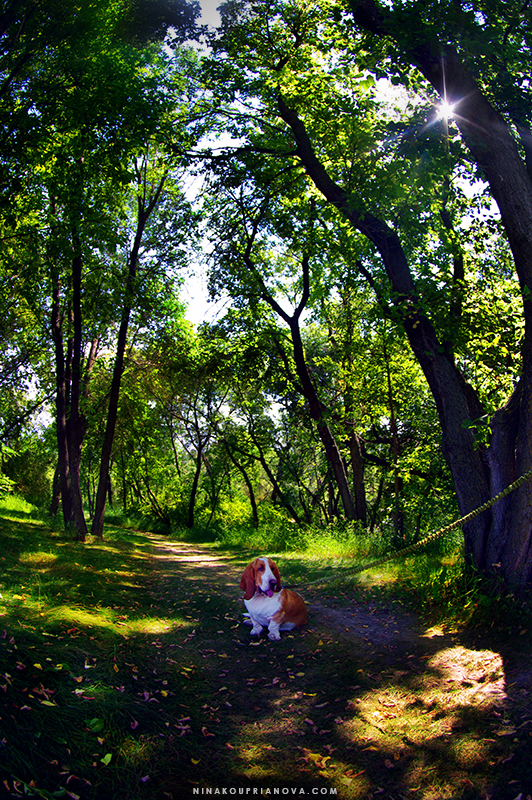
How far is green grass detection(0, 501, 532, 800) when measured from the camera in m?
2.94

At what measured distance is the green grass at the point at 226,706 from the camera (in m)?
2.94

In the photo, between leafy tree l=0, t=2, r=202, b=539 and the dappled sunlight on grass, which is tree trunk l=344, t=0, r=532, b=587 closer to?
the dappled sunlight on grass

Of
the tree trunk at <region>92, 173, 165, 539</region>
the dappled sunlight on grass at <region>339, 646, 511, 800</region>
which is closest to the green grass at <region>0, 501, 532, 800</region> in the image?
the dappled sunlight on grass at <region>339, 646, 511, 800</region>

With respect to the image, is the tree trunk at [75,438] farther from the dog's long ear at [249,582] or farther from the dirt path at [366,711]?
the dog's long ear at [249,582]

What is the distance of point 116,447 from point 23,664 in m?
20.0

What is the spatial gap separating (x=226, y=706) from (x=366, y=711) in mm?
1180

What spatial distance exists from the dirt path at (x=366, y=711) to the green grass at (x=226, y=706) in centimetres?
1

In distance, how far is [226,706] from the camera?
13.1 feet

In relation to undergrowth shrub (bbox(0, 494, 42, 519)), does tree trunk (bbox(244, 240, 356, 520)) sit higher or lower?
higher

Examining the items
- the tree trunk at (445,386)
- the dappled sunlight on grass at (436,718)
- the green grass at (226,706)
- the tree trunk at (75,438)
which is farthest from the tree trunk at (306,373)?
the dappled sunlight on grass at (436,718)

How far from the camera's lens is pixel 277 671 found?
4.75 metres

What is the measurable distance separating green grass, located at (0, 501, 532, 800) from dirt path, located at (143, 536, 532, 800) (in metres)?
0.01

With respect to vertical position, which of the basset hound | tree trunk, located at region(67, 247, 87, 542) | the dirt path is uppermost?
tree trunk, located at region(67, 247, 87, 542)

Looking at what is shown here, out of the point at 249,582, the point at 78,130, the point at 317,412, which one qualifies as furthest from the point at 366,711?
the point at 317,412
